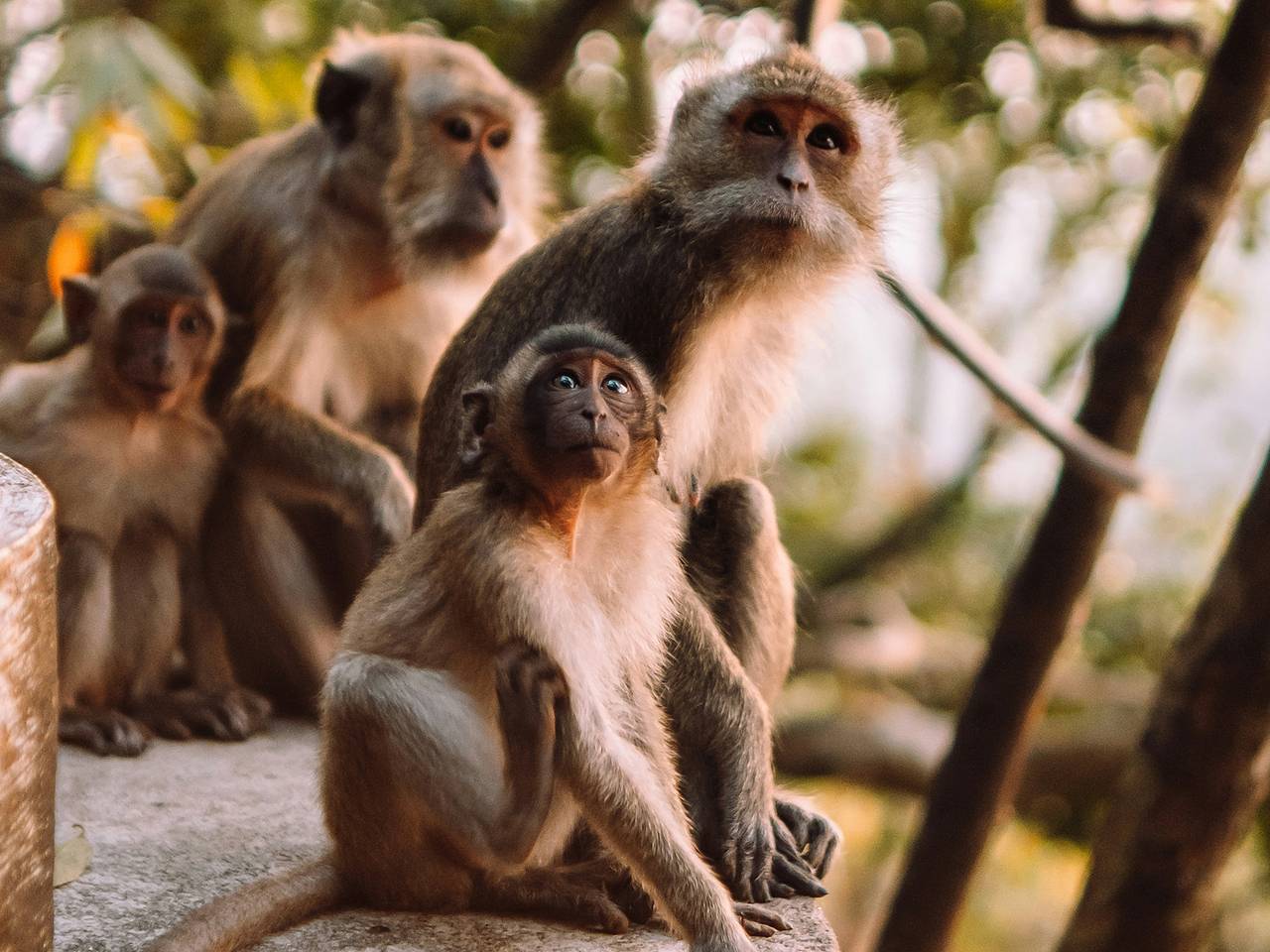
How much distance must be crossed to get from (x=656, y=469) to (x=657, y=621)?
1.11ft

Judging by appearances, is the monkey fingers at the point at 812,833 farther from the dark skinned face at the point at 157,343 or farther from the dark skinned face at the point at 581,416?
the dark skinned face at the point at 157,343

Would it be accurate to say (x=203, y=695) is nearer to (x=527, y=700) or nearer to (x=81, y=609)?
(x=81, y=609)

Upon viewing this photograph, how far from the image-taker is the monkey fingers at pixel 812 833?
12.2 feet

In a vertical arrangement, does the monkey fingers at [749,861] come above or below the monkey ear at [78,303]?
below

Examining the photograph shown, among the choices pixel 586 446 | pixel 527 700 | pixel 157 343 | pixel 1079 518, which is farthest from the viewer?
pixel 1079 518

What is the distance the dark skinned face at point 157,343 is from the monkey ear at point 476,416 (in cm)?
186

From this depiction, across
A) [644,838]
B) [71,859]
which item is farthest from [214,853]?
[644,838]

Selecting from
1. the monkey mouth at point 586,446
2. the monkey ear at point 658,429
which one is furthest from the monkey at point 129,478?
the monkey mouth at point 586,446

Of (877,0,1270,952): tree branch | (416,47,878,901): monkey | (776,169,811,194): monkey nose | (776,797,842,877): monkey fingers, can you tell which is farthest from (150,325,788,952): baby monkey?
(877,0,1270,952): tree branch

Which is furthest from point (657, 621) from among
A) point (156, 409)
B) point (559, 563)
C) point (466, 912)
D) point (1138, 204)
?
point (1138, 204)

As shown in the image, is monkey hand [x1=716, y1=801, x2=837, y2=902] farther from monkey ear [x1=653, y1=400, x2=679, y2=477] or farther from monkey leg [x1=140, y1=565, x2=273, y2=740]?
monkey leg [x1=140, y1=565, x2=273, y2=740]

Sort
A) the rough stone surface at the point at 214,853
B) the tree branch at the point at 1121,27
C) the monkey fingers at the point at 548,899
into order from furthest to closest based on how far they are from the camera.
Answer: the tree branch at the point at 1121,27, the monkey fingers at the point at 548,899, the rough stone surface at the point at 214,853

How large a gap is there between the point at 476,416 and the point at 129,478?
204 centimetres

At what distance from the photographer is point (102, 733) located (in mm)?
4582
